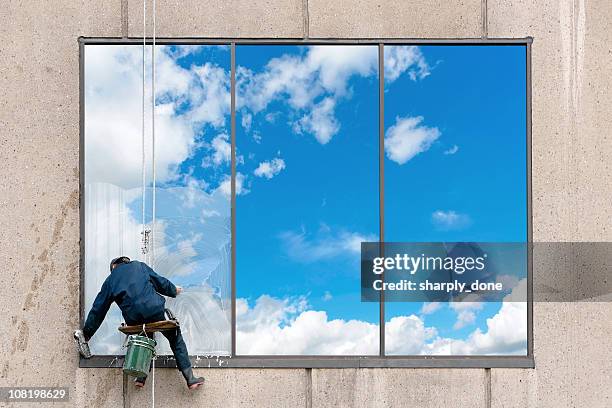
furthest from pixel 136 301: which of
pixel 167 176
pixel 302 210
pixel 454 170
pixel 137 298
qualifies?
pixel 454 170

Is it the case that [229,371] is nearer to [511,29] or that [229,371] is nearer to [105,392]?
[105,392]

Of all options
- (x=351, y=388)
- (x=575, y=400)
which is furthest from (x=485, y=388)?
(x=351, y=388)

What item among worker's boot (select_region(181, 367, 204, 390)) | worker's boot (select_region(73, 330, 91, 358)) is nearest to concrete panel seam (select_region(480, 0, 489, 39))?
worker's boot (select_region(181, 367, 204, 390))

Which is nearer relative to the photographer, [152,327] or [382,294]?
[152,327]

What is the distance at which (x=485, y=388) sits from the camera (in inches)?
257

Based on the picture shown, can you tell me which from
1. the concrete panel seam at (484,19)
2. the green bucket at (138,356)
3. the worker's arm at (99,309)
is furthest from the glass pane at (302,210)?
the worker's arm at (99,309)

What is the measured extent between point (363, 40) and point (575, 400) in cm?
423

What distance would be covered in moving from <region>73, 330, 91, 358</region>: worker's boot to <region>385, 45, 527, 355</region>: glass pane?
302 centimetres

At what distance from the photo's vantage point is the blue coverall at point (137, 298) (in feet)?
20.2

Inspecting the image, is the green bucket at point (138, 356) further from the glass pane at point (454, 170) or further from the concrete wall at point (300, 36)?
the glass pane at point (454, 170)

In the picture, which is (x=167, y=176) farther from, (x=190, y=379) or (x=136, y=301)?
(x=190, y=379)

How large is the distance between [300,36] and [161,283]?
9.38ft

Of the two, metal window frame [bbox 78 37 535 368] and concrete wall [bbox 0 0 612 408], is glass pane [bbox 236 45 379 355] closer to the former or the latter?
metal window frame [bbox 78 37 535 368]

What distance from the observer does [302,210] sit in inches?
260
